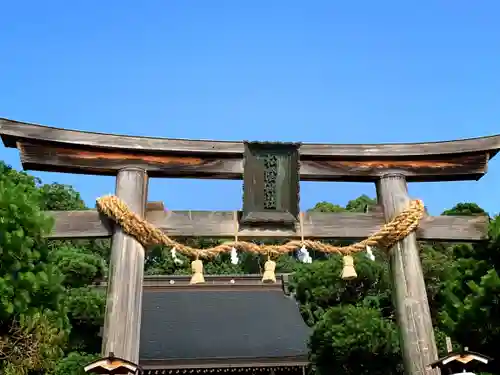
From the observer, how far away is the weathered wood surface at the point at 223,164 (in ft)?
19.1

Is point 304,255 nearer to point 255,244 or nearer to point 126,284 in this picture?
point 255,244

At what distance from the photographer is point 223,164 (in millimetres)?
6059

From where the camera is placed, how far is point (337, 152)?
6215 millimetres

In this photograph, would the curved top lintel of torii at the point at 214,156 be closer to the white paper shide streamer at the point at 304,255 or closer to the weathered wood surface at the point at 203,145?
the weathered wood surface at the point at 203,145

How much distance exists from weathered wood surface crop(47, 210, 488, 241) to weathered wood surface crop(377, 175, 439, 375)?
264 mm

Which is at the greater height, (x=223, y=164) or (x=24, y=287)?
(x=223, y=164)

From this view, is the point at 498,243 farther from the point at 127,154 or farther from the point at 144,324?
the point at 144,324

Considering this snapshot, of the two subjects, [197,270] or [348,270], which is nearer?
[197,270]

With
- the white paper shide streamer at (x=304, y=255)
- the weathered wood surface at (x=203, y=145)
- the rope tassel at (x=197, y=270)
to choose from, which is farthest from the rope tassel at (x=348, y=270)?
the rope tassel at (x=197, y=270)

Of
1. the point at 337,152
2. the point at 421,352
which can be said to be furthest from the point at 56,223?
the point at 421,352

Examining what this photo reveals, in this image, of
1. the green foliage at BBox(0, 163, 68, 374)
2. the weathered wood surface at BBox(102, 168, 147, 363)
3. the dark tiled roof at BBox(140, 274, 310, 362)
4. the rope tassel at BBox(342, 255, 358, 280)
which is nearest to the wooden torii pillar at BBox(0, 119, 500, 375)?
the weathered wood surface at BBox(102, 168, 147, 363)

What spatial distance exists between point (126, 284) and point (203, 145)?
1835 millimetres

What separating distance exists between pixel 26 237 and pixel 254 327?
43.9 ft

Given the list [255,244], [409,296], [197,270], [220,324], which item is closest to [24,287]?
[197,270]
